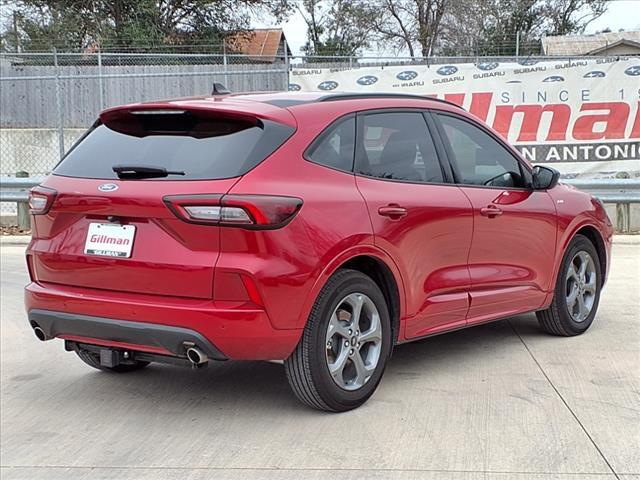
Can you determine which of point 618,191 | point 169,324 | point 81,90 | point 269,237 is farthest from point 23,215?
point 269,237

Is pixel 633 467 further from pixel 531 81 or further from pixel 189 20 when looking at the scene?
pixel 189 20

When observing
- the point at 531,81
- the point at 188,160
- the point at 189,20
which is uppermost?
the point at 189,20

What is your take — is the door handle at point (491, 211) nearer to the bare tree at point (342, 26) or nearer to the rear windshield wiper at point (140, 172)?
the rear windshield wiper at point (140, 172)

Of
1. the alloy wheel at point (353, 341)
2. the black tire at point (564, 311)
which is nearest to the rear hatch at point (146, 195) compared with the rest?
the alloy wheel at point (353, 341)

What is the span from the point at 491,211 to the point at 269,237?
1882mm

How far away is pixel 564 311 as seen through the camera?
5910mm

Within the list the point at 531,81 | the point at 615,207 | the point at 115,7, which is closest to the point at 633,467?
the point at 615,207

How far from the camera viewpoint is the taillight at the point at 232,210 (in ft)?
12.6

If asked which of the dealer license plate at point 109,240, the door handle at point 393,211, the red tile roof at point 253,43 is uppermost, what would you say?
the red tile roof at point 253,43

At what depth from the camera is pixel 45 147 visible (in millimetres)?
17656

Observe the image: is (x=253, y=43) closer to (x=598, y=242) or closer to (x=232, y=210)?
(x=598, y=242)

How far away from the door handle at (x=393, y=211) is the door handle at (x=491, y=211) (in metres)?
0.80

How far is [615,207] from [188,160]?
8757 millimetres

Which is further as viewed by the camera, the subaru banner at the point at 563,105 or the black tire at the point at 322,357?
the subaru banner at the point at 563,105
